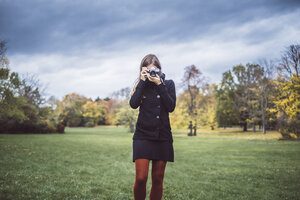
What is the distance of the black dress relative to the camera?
2.26m

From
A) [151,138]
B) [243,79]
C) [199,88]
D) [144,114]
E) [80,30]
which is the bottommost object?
[151,138]

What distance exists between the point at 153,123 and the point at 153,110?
0.17m

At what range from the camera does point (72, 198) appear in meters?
3.97

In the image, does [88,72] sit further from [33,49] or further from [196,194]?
[196,194]

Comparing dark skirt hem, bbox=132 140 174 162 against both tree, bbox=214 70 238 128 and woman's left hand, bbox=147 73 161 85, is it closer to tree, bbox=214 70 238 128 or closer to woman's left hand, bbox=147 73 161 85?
woman's left hand, bbox=147 73 161 85

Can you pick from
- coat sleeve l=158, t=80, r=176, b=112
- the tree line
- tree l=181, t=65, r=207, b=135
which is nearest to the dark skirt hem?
coat sleeve l=158, t=80, r=176, b=112

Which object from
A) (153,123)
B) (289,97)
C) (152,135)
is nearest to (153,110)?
(153,123)

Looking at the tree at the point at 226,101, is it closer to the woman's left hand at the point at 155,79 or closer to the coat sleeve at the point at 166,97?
the coat sleeve at the point at 166,97

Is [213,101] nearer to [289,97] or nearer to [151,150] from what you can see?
[289,97]

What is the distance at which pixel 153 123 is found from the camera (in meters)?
2.30

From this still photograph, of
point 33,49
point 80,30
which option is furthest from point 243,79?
point 33,49

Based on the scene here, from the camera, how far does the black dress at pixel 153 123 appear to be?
7.41ft

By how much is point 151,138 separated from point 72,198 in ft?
9.62

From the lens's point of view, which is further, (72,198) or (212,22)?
(212,22)
